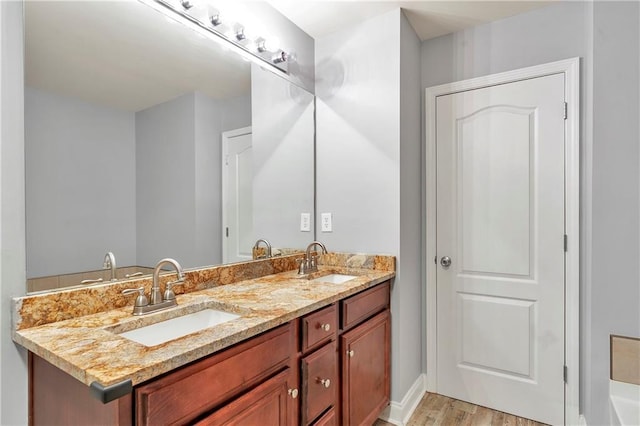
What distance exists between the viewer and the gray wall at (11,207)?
1049mm

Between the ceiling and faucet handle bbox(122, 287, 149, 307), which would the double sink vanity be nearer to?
faucet handle bbox(122, 287, 149, 307)

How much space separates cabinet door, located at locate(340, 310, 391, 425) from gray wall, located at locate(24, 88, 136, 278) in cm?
109

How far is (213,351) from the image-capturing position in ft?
3.23

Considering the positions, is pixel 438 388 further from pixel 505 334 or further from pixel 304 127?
pixel 304 127

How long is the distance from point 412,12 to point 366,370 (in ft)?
6.99

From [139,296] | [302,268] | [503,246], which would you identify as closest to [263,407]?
[139,296]

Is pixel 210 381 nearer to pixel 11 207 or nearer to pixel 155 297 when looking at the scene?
pixel 155 297

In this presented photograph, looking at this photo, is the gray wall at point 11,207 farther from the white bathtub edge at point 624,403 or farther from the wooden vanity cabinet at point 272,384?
the white bathtub edge at point 624,403

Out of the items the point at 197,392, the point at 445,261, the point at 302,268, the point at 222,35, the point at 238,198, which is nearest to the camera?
the point at 197,392

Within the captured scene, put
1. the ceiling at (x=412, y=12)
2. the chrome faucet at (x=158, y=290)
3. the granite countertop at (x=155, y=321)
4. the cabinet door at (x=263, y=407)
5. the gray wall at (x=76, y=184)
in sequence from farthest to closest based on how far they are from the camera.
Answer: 1. the ceiling at (x=412, y=12)
2. the chrome faucet at (x=158, y=290)
3. the gray wall at (x=76, y=184)
4. the cabinet door at (x=263, y=407)
5. the granite countertop at (x=155, y=321)

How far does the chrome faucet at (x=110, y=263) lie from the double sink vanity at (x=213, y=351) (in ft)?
0.18

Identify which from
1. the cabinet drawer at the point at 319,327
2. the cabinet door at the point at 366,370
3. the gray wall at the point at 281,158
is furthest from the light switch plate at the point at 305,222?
the cabinet drawer at the point at 319,327

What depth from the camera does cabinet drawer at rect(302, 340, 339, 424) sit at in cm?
141

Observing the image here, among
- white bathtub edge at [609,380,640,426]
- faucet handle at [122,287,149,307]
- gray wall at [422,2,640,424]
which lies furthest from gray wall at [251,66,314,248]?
white bathtub edge at [609,380,640,426]
